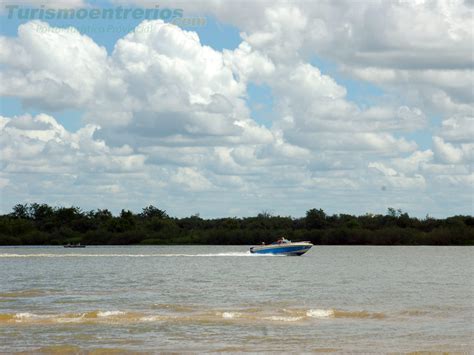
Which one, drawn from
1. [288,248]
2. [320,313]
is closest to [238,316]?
[320,313]

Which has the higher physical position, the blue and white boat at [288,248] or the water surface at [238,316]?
the blue and white boat at [288,248]

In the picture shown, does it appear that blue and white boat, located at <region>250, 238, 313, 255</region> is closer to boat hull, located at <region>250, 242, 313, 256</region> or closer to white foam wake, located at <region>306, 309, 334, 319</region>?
boat hull, located at <region>250, 242, 313, 256</region>

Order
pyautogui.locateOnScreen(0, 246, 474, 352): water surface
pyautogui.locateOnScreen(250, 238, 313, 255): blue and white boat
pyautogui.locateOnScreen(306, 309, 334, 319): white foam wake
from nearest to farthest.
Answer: pyautogui.locateOnScreen(0, 246, 474, 352): water surface → pyautogui.locateOnScreen(306, 309, 334, 319): white foam wake → pyautogui.locateOnScreen(250, 238, 313, 255): blue and white boat

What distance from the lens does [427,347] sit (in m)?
33.2

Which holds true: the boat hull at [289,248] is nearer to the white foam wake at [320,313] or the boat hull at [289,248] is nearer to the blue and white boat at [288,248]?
the blue and white boat at [288,248]

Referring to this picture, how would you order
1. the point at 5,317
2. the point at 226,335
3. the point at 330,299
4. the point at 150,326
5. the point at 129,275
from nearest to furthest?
the point at 226,335
the point at 150,326
the point at 5,317
the point at 330,299
the point at 129,275

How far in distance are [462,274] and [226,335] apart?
192ft

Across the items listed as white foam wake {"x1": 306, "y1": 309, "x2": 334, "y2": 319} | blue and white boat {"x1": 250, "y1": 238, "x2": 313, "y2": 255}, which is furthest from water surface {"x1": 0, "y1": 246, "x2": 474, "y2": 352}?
blue and white boat {"x1": 250, "y1": 238, "x2": 313, "y2": 255}

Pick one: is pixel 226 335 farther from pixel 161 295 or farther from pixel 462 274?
pixel 462 274

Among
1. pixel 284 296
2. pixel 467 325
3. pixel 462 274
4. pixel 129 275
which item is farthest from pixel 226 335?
pixel 462 274

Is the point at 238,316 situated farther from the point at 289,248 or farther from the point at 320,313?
the point at 289,248

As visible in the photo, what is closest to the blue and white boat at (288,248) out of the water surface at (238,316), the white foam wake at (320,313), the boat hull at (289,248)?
the boat hull at (289,248)

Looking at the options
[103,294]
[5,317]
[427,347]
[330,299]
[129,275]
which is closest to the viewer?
[427,347]

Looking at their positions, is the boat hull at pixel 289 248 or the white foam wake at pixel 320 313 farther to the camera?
the boat hull at pixel 289 248
